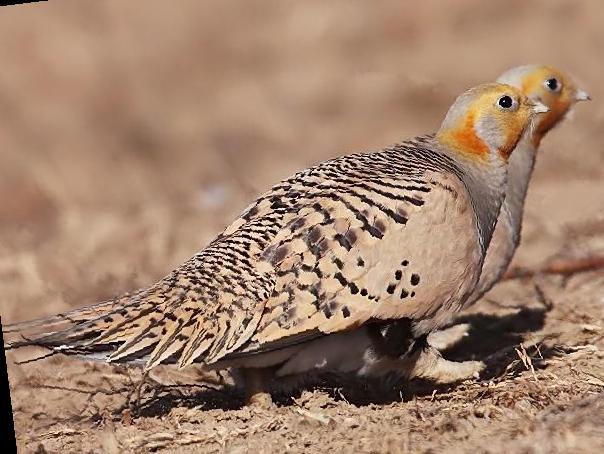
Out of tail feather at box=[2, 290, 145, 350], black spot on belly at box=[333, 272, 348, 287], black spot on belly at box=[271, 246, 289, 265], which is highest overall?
black spot on belly at box=[271, 246, 289, 265]

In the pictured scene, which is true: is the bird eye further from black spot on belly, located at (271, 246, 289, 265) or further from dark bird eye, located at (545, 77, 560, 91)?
black spot on belly, located at (271, 246, 289, 265)

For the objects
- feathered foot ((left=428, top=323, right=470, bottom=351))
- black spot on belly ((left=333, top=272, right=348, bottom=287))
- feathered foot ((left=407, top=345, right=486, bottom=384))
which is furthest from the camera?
feathered foot ((left=428, top=323, right=470, bottom=351))

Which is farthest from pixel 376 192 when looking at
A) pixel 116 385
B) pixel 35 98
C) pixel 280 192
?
pixel 35 98

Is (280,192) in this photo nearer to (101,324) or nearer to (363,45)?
(101,324)

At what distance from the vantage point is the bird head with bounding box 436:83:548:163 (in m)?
4.91

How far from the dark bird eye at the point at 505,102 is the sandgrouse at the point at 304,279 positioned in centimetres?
60

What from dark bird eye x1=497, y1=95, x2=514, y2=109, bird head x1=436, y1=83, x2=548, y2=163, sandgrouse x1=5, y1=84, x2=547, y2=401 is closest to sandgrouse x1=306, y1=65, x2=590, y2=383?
sandgrouse x1=5, y1=84, x2=547, y2=401

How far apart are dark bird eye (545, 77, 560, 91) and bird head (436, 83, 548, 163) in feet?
4.95

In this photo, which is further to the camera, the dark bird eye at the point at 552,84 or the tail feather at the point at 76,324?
the dark bird eye at the point at 552,84

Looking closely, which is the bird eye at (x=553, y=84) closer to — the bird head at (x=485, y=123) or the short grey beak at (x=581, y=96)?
the short grey beak at (x=581, y=96)

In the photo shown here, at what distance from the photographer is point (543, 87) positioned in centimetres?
642

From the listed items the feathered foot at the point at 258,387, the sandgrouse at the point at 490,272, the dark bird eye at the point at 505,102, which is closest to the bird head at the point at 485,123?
the dark bird eye at the point at 505,102

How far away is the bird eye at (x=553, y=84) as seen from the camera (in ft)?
21.1

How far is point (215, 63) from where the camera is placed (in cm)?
1001
